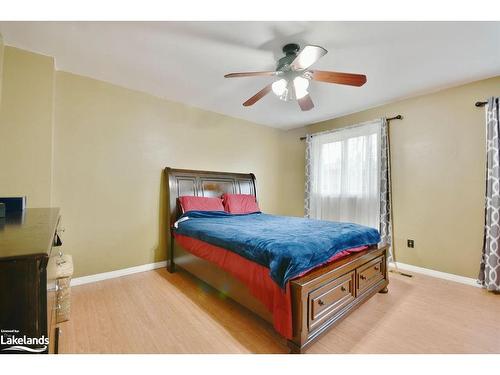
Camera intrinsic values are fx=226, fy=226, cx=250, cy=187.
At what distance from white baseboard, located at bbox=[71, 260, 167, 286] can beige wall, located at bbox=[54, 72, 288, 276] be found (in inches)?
2.4

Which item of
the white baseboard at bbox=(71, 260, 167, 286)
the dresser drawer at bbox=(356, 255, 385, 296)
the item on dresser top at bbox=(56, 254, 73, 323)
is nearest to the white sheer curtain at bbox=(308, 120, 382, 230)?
the dresser drawer at bbox=(356, 255, 385, 296)

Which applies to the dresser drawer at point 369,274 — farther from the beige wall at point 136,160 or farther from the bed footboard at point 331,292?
the beige wall at point 136,160

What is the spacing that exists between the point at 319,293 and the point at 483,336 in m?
1.32

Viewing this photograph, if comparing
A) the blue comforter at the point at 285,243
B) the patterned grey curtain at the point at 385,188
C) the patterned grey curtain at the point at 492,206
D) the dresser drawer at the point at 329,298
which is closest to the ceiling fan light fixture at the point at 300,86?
the blue comforter at the point at 285,243

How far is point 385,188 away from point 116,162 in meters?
3.71

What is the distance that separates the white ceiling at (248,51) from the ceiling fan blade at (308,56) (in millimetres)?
278

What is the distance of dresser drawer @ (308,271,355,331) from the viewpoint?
160 centimetres

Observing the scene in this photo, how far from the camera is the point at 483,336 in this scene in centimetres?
172

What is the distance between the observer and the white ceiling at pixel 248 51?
5.92 feet

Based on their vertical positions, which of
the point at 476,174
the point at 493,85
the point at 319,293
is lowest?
the point at 319,293
